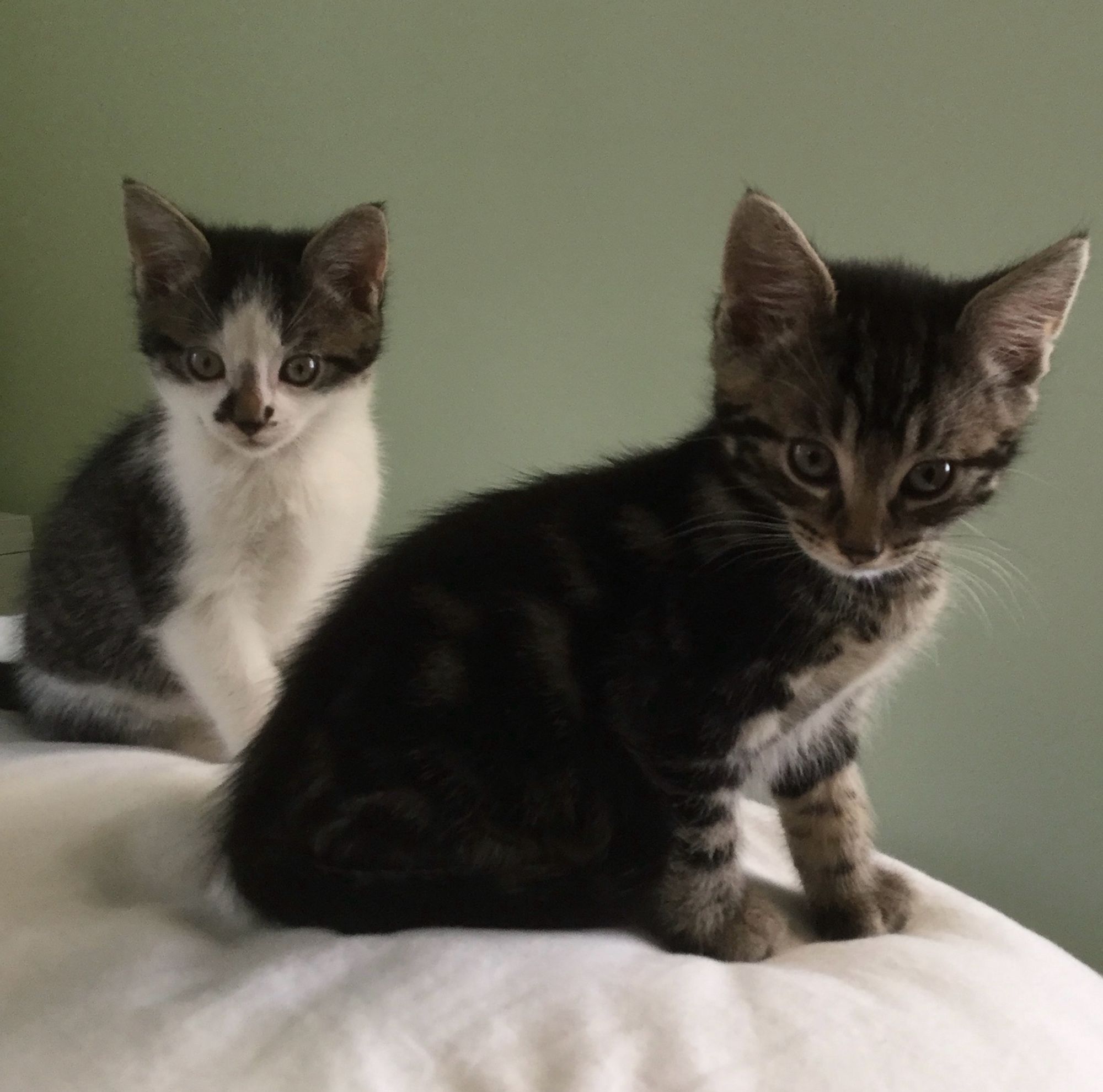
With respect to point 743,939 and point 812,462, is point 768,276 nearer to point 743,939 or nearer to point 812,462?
point 812,462

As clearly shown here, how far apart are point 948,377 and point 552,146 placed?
905 millimetres

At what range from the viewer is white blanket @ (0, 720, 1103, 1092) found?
63cm

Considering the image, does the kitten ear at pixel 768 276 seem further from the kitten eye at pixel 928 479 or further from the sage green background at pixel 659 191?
the sage green background at pixel 659 191

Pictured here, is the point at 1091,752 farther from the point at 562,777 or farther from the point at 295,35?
the point at 295,35

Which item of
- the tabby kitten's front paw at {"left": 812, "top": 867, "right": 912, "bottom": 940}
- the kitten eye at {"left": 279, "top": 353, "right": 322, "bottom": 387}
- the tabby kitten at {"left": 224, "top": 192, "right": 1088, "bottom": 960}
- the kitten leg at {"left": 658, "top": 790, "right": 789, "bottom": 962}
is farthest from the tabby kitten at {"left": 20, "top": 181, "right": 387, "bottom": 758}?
the tabby kitten's front paw at {"left": 812, "top": 867, "right": 912, "bottom": 940}

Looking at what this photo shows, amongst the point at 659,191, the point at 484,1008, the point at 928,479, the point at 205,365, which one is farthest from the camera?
the point at 659,191

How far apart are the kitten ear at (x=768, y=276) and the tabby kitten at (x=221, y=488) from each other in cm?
51

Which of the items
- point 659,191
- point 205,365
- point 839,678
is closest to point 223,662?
point 205,365

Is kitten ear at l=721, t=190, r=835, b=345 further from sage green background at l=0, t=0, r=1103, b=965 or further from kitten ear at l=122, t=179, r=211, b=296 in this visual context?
kitten ear at l=122, t=179, r=211, b=296

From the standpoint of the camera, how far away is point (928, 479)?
0.80 meters

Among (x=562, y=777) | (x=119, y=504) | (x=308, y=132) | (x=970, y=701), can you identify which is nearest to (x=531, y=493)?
(x=562, y=777)

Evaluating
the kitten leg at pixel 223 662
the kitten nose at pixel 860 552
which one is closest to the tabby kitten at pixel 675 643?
the kitten nose at pixel 860 552

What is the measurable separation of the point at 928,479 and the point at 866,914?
390mm

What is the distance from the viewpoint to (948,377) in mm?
784
